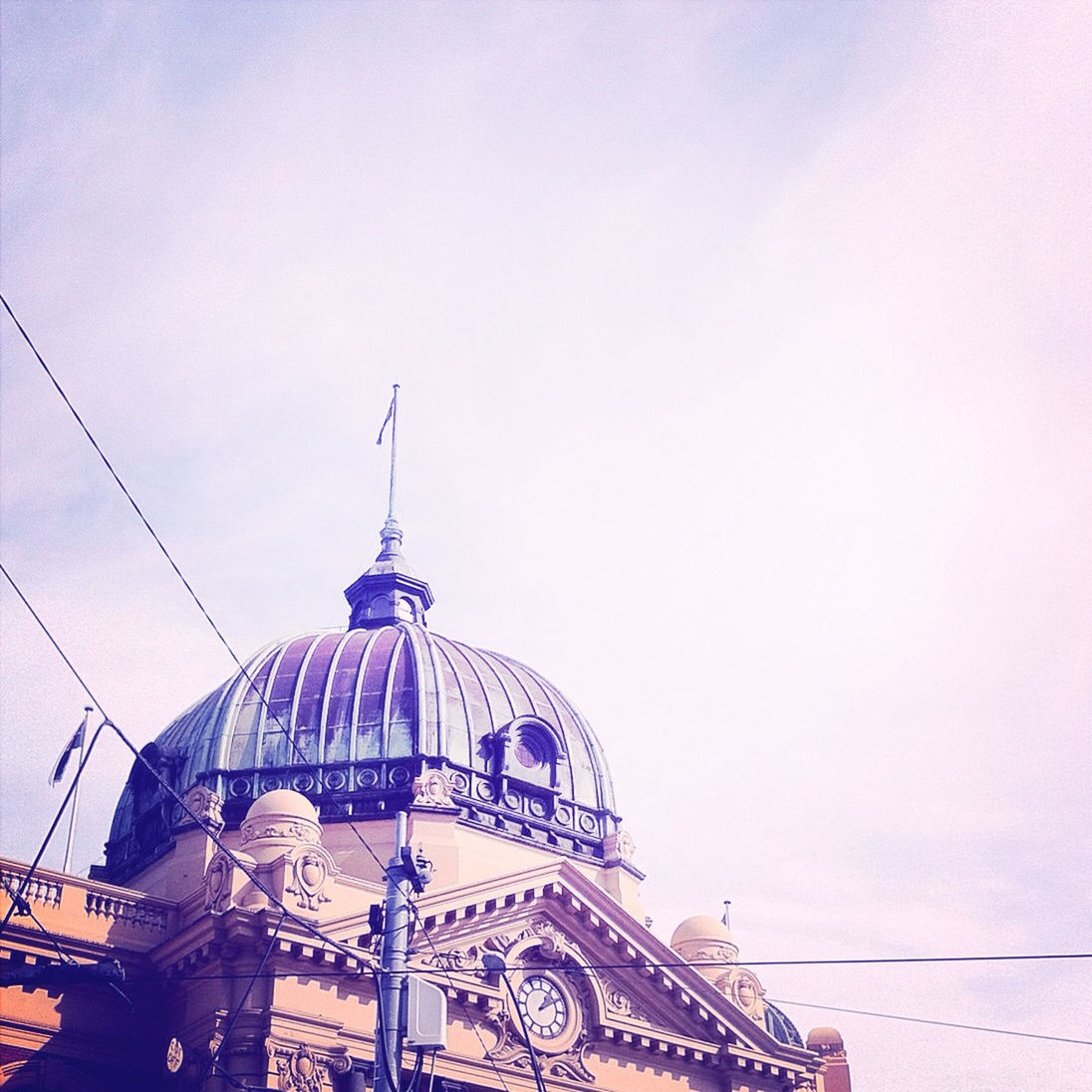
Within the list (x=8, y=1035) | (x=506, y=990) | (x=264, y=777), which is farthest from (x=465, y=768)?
(x=8, y=1035)

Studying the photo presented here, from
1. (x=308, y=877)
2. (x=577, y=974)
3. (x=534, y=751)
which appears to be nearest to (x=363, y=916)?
(x=308, y=877)

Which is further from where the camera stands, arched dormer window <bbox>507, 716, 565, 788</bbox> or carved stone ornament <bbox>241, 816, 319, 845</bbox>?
arched dormer window <bbox>507, 716, 565, 788</bbox>

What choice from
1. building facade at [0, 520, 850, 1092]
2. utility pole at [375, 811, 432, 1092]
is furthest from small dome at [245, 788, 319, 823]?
utility pole at [375, 811, 432, 1092]

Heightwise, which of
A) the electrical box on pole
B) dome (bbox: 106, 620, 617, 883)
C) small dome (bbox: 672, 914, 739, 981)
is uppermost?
dome (bbox: 106, 620, 617, 883)

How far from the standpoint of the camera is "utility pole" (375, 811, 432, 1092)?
64.4ft

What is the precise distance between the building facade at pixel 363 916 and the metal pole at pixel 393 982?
0.11 metres

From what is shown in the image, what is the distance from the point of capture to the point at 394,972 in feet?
66.9

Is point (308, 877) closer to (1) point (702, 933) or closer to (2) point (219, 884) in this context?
(2) point (219, 884)

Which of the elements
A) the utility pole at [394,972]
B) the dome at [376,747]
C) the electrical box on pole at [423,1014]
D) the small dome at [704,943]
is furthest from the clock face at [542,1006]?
the electrical box on pole at [423,1014]

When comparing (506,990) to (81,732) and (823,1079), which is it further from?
(823,1079)

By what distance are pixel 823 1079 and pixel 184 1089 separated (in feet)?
119

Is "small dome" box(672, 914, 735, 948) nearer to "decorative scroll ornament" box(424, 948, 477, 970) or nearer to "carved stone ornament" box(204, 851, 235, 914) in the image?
"decorative scroll ornament" box(424, 948, 477, 970)

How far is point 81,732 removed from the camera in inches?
→ 1481

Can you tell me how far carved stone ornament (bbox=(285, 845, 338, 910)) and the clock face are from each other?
5692 mm
